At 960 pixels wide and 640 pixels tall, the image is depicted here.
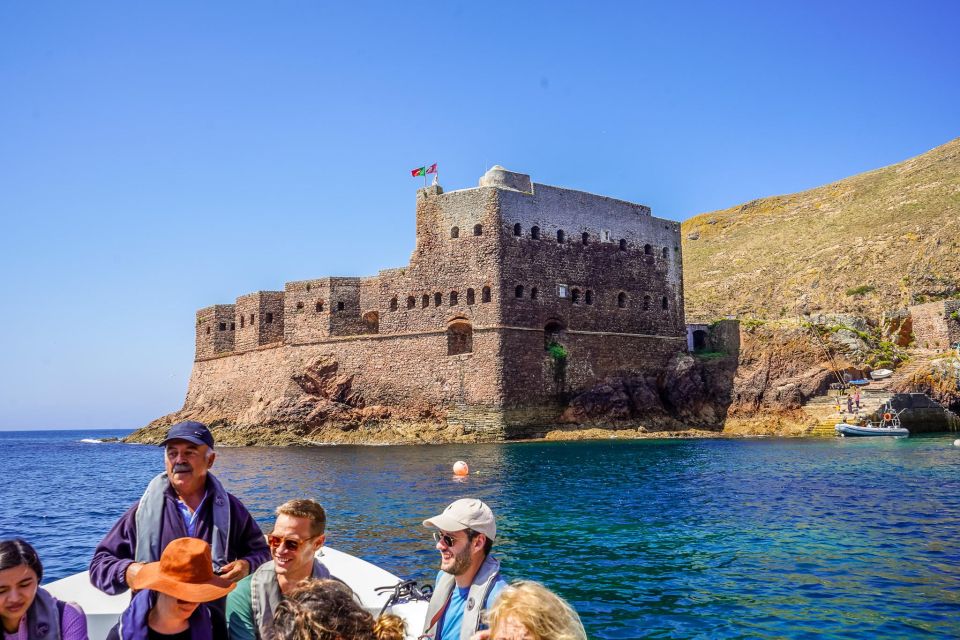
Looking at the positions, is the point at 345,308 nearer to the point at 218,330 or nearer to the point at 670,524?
the point at 218,330

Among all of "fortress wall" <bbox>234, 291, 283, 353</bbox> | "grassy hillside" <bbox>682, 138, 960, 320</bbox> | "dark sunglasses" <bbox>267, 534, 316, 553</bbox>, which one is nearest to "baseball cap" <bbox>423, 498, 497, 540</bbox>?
"dark sunglasses" <bbox>267, 534, 316, 553</bbox>

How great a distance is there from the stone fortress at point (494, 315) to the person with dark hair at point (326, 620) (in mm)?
31991

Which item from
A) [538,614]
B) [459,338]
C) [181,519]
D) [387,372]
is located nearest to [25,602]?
[181,519]

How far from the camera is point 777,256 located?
222 feet

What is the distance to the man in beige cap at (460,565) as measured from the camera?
4.32m

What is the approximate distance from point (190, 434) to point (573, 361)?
33629 mm

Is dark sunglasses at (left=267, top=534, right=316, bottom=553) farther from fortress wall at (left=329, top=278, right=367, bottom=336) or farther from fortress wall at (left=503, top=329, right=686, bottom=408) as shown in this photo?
fortress wall at (left=329, top=278, right=367, bottom=336)

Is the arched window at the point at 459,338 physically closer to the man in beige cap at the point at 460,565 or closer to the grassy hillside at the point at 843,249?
the grassy hillside at the point at 843,249

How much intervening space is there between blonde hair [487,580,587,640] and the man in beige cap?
4.61 ft

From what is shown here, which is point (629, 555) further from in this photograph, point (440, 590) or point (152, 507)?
point (152, 507)

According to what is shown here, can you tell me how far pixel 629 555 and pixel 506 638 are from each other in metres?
9.00

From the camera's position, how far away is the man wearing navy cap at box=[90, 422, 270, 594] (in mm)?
4258

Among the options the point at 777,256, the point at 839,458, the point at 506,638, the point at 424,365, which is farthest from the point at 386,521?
the point at 777,256

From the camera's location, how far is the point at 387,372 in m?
37.7
